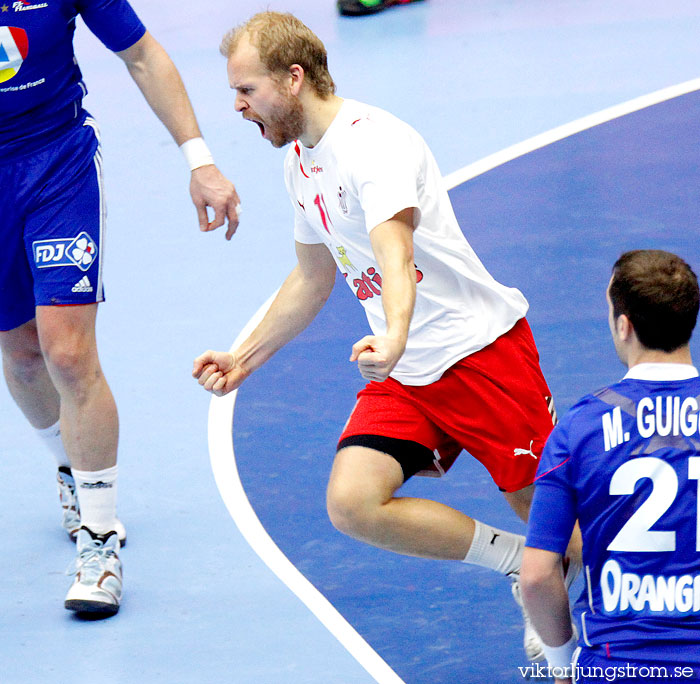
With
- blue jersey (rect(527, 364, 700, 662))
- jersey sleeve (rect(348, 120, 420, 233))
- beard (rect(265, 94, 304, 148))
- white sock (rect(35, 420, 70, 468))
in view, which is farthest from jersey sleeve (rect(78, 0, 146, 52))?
blue jersey (rect(527, 364, 700, 662))

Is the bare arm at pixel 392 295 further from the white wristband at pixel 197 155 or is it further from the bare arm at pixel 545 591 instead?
the white wristband at pixel 197 155

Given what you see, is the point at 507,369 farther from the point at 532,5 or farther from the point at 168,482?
the point at 532,5

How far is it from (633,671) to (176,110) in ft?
8.97

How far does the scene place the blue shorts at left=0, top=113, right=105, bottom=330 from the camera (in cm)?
417

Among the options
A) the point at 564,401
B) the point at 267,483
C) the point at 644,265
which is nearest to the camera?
the point at 644,265

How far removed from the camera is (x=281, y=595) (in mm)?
4344

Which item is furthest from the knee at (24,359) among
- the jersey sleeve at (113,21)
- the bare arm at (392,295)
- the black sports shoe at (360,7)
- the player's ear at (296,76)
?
the black sports shoe at (360,7)

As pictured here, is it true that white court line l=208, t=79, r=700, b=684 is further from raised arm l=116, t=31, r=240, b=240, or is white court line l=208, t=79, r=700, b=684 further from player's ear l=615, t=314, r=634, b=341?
player's ear l=615, t=314, r=634, b=341

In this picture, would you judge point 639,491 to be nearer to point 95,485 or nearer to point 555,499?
point 555,499

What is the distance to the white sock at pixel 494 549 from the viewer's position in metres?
3.83

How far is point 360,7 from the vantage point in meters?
12.2

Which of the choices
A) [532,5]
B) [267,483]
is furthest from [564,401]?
[532,5]

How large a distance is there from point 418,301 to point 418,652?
1.16 m

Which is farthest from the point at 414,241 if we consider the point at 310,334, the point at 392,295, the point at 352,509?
Result: the point at 310,334
